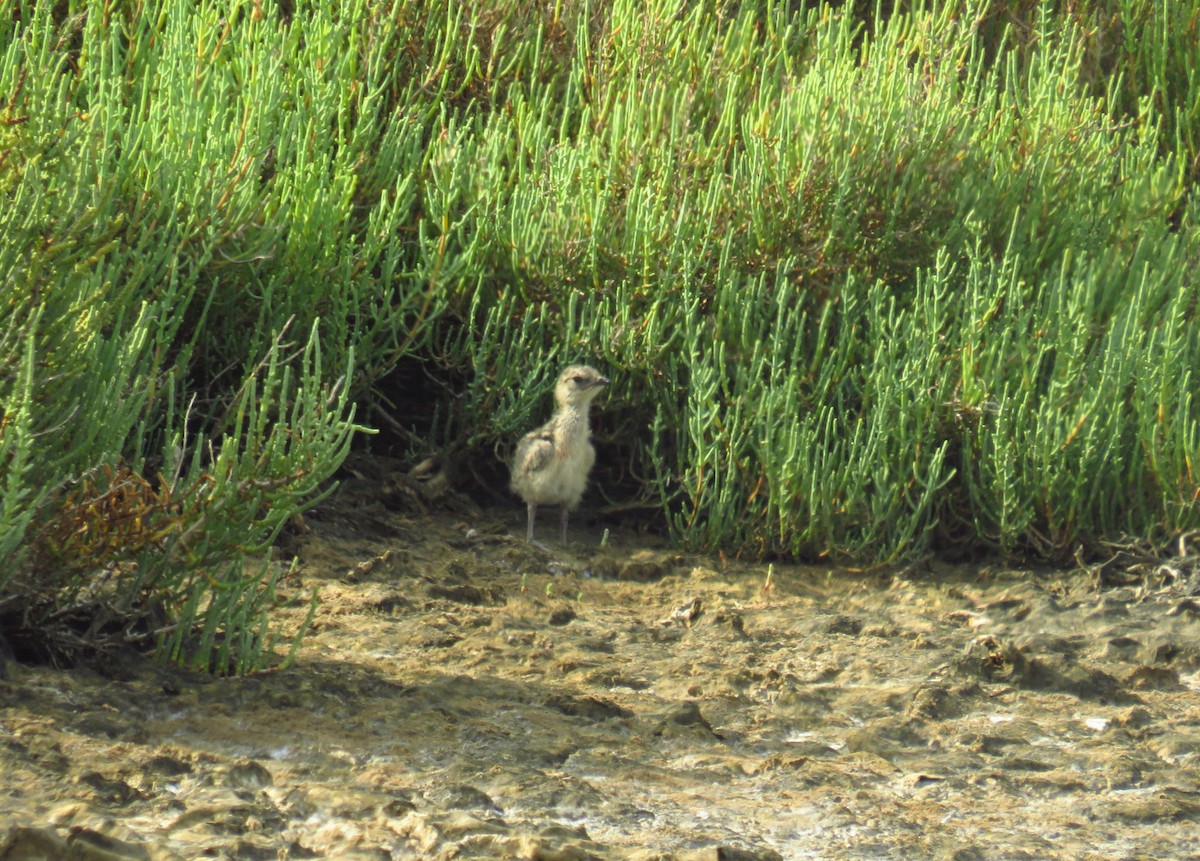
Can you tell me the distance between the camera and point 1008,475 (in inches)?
206

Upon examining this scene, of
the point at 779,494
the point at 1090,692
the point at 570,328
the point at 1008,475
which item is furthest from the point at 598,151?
the point at 1090,692

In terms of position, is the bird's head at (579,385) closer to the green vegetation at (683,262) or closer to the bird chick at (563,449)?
the bird chick at (563,449)

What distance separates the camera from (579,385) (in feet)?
17.6

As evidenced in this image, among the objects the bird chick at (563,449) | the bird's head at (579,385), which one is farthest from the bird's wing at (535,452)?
the bird's head at (579,385)

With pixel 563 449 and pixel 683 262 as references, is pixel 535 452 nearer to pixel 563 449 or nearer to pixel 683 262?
pixel 563 449

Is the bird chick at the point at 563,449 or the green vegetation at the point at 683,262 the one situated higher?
the green vegetation at the point at 683,262

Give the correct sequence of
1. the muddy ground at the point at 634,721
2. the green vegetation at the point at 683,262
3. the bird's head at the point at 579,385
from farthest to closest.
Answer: the bird's head at the point at 579,385 → the green vegetation at the point at 683,262 → the muddy ground at the point at 634,721

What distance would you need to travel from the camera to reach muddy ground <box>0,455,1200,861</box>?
9.99 feet

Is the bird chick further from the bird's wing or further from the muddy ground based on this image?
the muddy ground

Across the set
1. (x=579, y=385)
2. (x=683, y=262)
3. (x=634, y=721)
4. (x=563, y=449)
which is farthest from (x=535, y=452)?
(x=634, y=721)

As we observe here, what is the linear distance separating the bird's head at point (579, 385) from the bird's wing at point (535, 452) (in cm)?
14

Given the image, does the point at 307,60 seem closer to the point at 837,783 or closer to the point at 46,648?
the point at 46,648

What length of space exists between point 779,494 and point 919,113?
1690 mm

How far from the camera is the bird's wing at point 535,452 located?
5.36 meters
